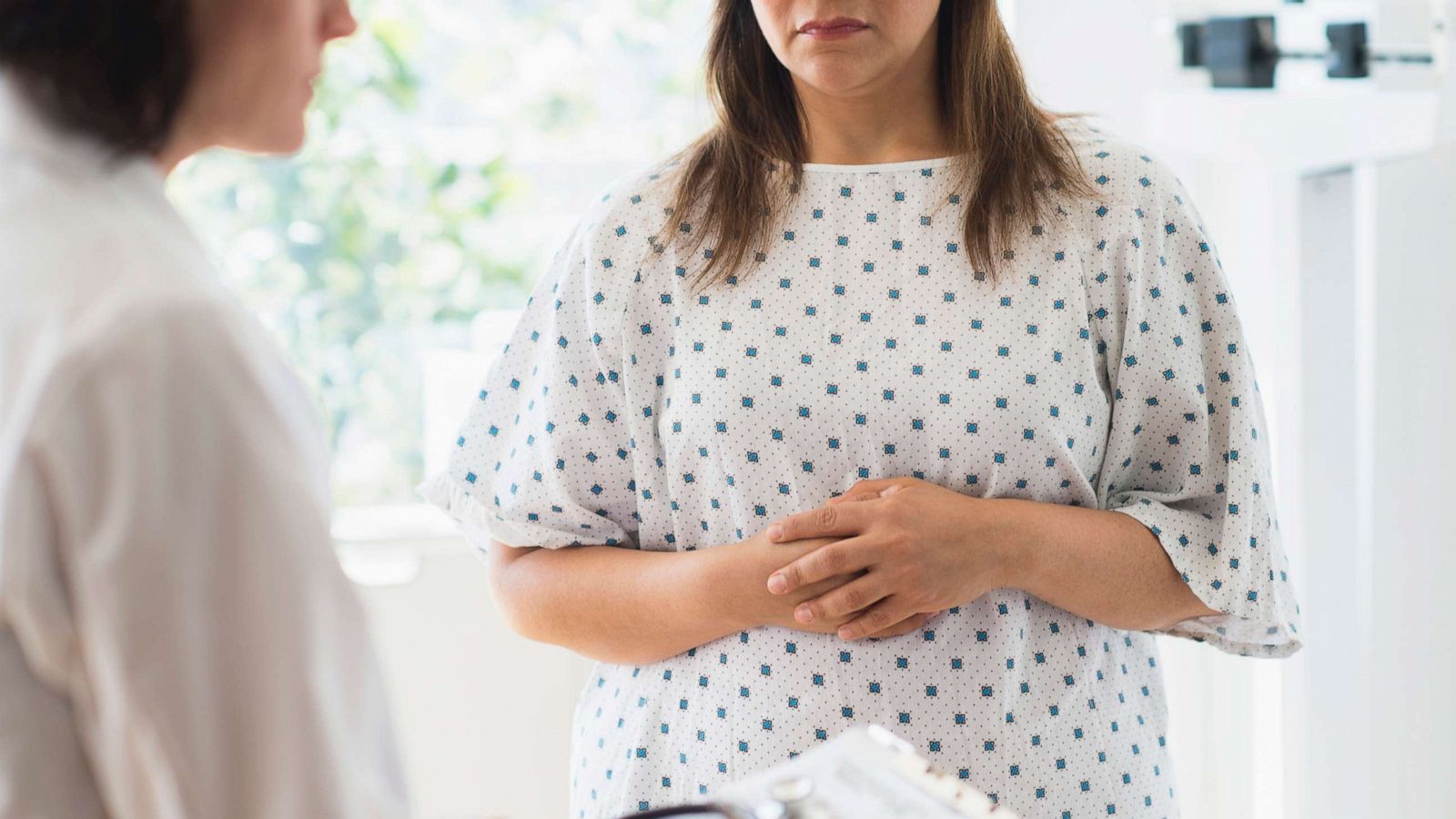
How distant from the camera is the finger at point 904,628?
3.77 feet

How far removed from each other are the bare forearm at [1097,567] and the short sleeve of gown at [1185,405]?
0.02 meters

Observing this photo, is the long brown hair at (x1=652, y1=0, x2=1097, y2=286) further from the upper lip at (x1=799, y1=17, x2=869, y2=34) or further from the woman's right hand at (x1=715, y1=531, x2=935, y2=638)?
the woman's right hand at (x1=715, y1=531, x2=935, y2=638)

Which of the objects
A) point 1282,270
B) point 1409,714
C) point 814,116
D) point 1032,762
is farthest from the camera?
point 1282,270

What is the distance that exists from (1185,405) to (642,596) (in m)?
0.52

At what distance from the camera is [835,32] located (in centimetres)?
116

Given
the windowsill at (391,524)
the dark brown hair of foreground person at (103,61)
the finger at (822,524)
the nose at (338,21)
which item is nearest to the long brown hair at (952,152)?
the finger at (822,524)

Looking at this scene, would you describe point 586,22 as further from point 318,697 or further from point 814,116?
point 318,697

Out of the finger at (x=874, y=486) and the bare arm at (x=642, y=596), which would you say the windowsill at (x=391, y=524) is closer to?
the bare arm at (x=642, y=596)

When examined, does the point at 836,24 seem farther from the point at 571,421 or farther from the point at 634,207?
the point at 571,421

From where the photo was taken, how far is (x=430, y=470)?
2434mm

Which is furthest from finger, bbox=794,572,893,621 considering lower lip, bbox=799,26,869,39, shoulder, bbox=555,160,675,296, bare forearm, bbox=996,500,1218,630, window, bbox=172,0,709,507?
window, bbox=172,0,709,507

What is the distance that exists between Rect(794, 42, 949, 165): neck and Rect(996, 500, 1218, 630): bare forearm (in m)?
0.36

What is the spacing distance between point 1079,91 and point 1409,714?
3.54 feet

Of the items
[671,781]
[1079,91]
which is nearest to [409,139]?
[1079,91]
